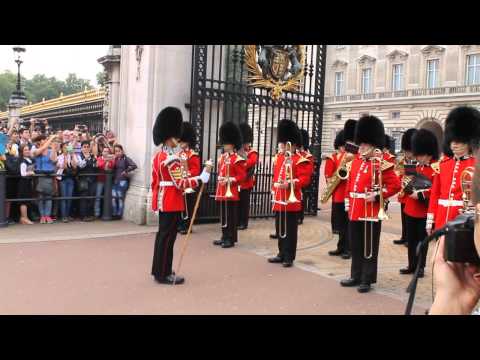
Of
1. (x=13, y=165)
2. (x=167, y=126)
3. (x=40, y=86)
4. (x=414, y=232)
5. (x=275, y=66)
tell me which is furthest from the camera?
(x=40, y=86)

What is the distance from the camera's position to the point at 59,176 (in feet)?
29.2

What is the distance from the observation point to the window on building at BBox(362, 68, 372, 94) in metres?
42.5

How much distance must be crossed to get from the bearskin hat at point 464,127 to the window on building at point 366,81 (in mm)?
38714

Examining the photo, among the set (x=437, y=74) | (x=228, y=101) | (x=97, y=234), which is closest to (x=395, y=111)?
(x=437, y=74)

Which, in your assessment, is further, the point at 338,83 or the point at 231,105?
the point at 338,83

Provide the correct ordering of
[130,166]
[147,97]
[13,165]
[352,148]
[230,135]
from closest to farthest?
1. [352,148]
2. [230,135]
3. [13,165]
4. [147,97]
5. [130,166]

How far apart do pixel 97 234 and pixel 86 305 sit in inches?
136

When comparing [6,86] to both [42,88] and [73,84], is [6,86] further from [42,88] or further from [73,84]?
[73,84]

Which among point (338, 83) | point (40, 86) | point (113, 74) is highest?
point (40, 86)

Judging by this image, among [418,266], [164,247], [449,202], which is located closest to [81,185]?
[164,247]

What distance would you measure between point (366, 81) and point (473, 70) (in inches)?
365

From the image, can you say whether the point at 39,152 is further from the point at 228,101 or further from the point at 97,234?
the point at 228,101

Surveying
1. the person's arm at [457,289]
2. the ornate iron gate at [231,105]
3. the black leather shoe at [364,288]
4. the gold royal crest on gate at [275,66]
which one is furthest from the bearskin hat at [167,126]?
the gold royal crest on gate at [275,66]

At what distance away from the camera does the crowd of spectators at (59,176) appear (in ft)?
28.2
